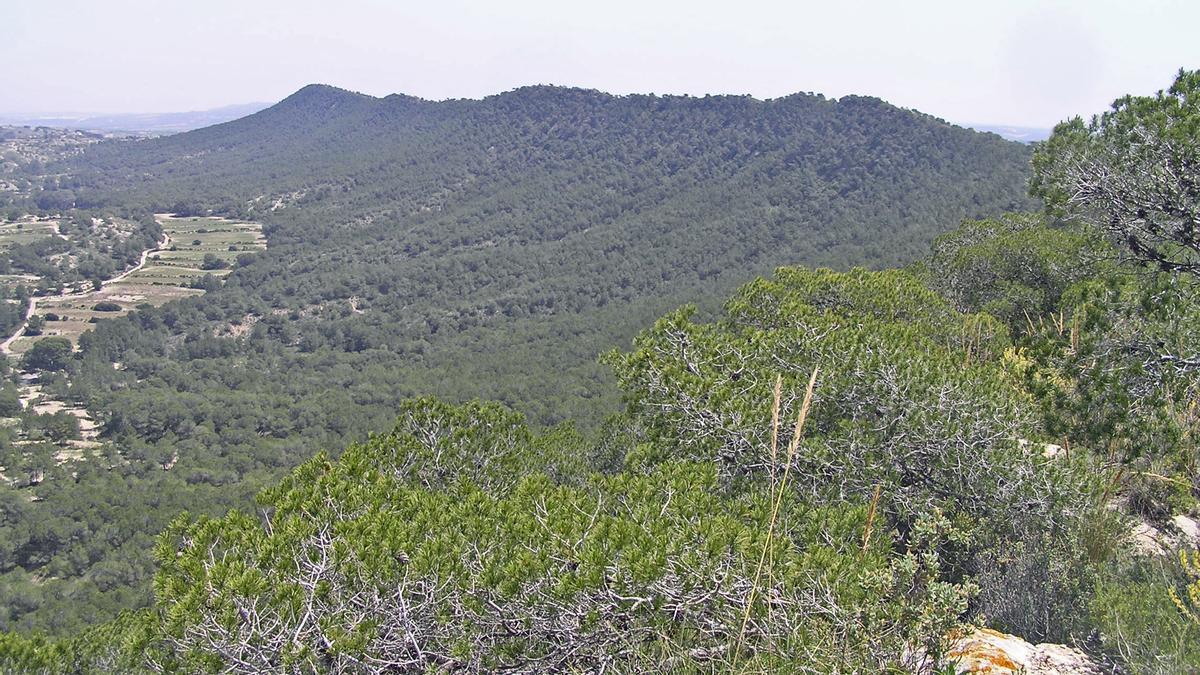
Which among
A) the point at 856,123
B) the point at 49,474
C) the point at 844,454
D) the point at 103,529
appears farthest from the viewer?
the point at 856,123

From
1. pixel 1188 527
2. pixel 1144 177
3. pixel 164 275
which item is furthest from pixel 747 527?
pixel 164 275

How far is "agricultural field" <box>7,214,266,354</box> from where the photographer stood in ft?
211

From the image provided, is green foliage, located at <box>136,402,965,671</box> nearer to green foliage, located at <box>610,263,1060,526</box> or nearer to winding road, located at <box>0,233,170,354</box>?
green foliage, located at <box>610,263,1060,526</box>

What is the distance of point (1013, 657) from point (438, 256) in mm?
92045

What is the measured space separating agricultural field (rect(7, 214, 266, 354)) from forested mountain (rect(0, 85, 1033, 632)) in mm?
4167

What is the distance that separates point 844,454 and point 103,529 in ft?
111

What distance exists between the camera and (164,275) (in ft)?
258

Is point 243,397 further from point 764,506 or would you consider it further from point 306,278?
point 764,506

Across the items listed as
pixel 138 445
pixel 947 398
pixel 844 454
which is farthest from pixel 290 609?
pixel 138 445

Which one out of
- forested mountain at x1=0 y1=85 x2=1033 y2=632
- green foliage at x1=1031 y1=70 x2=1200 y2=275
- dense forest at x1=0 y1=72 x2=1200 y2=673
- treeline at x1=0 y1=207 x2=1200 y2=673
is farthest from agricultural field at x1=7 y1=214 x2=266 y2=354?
green foliage at x1=1031 y1=70 x2=1200 y2=275

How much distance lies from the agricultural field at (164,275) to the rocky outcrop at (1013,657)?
242ft

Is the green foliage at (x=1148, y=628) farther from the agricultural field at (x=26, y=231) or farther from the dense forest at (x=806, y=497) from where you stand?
the agricultural field at (x=26, y=231)

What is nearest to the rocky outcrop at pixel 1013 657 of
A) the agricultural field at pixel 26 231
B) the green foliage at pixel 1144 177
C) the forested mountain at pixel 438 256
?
the green foliage at pixel 1144 177

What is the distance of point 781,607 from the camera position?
9.19 feet
